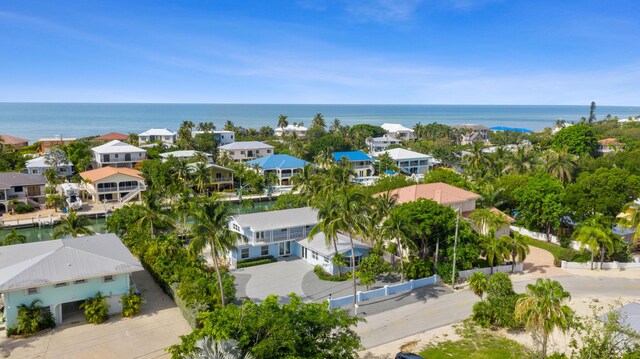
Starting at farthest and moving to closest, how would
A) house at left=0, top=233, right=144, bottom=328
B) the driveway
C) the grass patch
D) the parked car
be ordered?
1. house at left=0, top=233, right=144, bottom=328
2. the driveway
3. the grass patch
4. the parked car

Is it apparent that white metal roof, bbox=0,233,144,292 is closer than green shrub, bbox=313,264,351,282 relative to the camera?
Yes

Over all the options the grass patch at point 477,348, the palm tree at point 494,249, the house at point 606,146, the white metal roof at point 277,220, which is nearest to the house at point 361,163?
the white metal roof at point 277,220

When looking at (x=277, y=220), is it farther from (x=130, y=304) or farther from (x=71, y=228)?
(x=71, y=228)

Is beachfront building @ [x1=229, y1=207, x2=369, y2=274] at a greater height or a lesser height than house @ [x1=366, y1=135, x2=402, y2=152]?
lesser

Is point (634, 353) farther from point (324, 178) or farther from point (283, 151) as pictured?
point (283, 151)

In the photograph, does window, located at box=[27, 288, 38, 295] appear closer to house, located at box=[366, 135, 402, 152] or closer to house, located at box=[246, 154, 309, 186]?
house, located at box=[246, 154, 309, 186]

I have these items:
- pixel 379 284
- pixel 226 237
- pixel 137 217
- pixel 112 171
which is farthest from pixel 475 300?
pixel 112 171

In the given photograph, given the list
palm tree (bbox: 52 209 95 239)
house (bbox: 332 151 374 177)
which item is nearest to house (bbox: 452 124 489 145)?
house (bbox: 332 151 374 177)

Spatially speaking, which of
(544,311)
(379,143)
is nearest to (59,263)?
(544,311)
